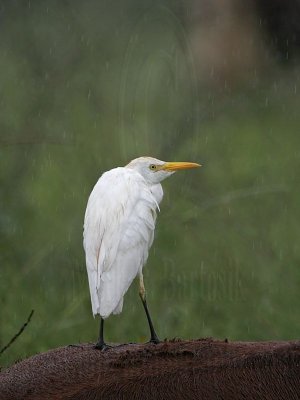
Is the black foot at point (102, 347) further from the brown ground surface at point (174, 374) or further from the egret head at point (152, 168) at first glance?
the egret head at point (152, 168)

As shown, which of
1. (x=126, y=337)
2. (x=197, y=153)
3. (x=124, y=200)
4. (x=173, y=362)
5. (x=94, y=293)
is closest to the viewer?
(x=173, y=362)

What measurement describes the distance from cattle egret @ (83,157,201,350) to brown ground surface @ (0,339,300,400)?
1.36 feet

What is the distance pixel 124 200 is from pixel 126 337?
5.30 ft

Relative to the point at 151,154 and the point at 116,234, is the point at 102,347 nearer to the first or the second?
the point at 116,234

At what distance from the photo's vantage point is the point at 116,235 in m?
1.54

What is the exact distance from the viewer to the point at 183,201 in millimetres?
3166

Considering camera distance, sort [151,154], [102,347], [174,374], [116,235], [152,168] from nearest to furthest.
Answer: [174,374] → [102,347] → [116,235] → [152,168] → [151,154]

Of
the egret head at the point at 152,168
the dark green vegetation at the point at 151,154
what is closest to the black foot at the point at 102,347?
the egret head at the point at 152,168

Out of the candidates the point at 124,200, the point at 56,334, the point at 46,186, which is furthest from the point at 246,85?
the point at 124,200

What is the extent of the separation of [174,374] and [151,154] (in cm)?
225

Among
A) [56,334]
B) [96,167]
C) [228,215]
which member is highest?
[96,167]

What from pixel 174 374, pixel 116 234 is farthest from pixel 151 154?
pixel 174 374

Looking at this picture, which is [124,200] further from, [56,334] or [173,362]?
[56,334]

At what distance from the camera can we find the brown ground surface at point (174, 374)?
0.90 m
